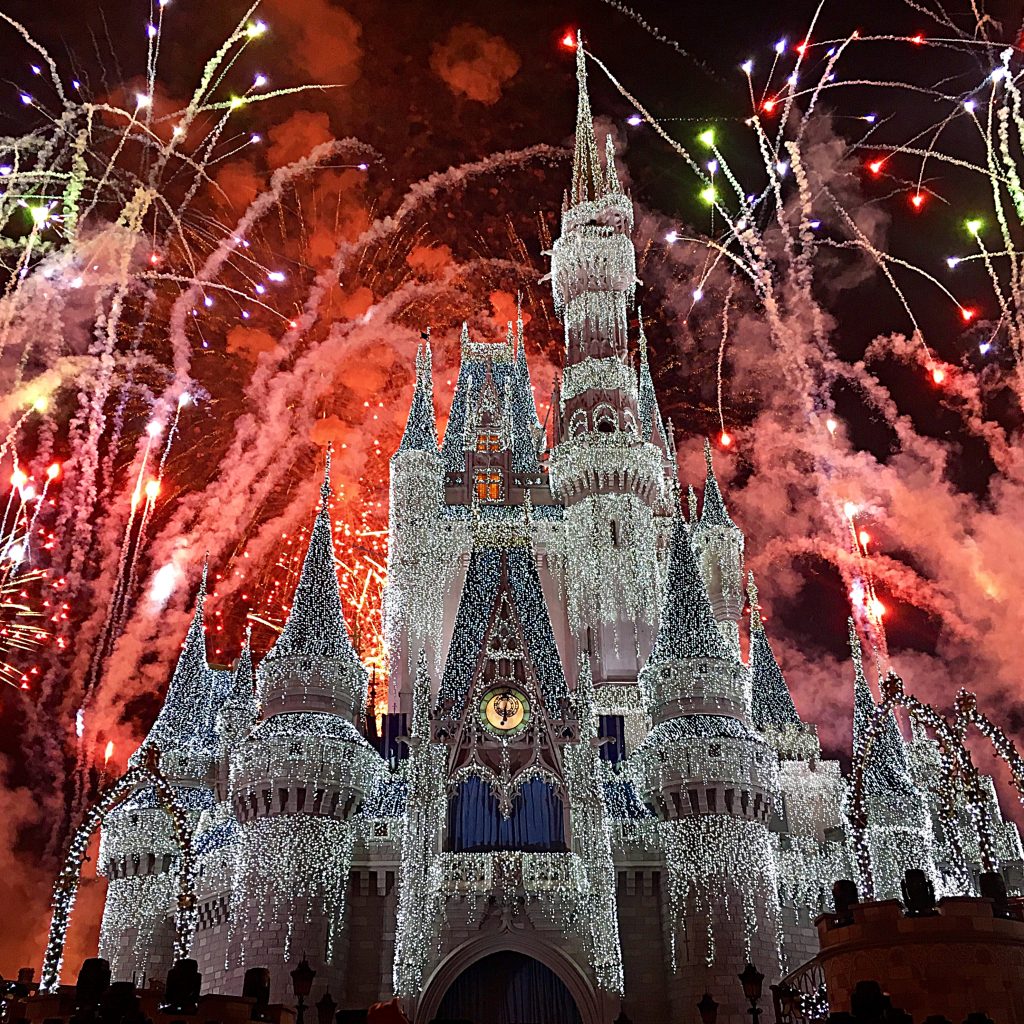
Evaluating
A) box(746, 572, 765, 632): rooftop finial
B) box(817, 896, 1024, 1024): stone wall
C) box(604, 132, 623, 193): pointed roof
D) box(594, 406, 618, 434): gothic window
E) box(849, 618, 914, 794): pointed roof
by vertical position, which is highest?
box(604, 132, 623, 193): pointed roof

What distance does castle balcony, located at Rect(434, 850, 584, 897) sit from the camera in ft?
97.1

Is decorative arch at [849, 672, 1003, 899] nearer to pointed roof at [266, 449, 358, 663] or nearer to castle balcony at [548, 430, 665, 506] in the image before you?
pointed roof at [266, 449, 358, 663]

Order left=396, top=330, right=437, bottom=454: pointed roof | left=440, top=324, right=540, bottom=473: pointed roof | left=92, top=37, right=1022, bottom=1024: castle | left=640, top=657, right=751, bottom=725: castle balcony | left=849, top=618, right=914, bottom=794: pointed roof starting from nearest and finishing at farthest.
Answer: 1. left=92, top=37, right=1022, bottom=1024: castle
2. left=640, top=657, right=751, bottom=725: castle balcony
3. left=849, top=618, right=914, bottom=794: pointed roof
4. left=396, top=330, right=437, bottom=454: pointed roof
5. left=440, top=324, right=540, bottom=473: pointed roof

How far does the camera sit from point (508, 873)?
97.7ft

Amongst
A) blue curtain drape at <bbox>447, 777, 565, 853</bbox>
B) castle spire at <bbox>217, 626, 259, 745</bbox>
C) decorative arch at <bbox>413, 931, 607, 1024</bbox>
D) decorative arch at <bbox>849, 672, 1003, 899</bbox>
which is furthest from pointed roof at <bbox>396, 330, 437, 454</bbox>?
decorative arch at <bbox>849, 672, 1003, 899</bbox>

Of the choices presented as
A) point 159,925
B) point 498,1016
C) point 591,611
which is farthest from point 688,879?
point 159,925

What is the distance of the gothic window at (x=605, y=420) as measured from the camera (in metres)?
45.7

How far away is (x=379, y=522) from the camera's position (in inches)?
2010

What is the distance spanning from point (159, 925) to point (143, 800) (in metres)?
4.23

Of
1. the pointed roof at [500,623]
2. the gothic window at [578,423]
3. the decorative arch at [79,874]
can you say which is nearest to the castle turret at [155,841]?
the decorative arch at [79,874]

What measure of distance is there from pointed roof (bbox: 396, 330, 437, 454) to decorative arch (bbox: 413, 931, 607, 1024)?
22.1m

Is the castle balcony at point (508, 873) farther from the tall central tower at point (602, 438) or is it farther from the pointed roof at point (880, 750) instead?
the pointed roof at point (880, 750)

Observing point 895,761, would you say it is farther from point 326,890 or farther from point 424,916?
point 326,890

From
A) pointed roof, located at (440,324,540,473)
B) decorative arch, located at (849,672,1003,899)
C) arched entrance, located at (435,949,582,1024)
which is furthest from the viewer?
pointed roof, located at (440,324,540,473)
